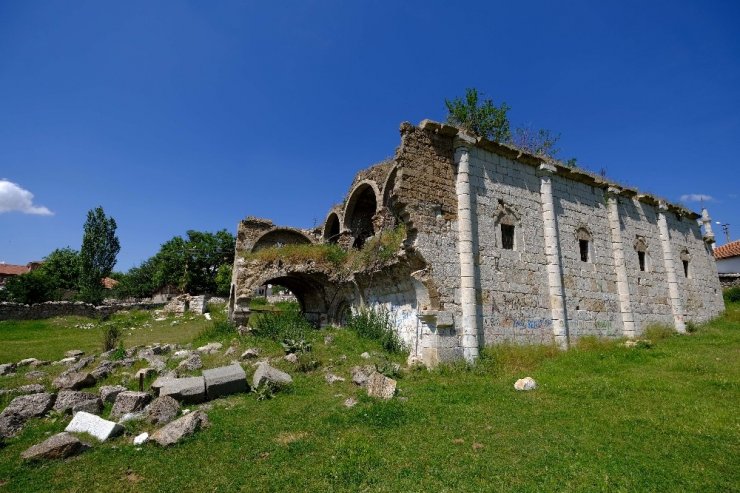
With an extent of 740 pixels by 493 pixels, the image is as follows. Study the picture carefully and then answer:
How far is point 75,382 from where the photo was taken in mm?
8641

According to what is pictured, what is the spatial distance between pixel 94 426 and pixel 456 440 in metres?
5.33

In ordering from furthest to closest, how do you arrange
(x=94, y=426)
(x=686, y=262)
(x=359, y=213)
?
(x=359, y=213) < (x=686, y=262) < (x=94, y=426)

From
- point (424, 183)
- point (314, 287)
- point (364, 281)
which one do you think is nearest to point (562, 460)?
point (424, 183)

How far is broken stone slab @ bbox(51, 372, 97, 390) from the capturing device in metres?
8.62

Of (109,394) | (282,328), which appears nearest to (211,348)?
(282,328)

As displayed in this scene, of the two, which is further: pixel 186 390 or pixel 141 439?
pixel 186 390

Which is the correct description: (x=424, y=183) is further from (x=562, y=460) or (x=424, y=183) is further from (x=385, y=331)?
(x=562, y=460)

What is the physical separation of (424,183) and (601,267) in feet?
24.0

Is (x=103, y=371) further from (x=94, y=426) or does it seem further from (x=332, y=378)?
(x=332, y=378)

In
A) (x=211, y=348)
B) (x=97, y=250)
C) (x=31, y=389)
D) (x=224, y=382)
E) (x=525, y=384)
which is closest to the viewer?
(x=224, y=382)

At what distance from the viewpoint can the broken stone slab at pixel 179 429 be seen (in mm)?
5555

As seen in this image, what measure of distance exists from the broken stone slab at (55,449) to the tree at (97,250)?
114 ft

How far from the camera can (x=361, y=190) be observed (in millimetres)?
17375

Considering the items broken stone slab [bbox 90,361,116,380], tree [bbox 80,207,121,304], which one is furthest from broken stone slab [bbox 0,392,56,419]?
tree [bbox 80,207,121,304]
